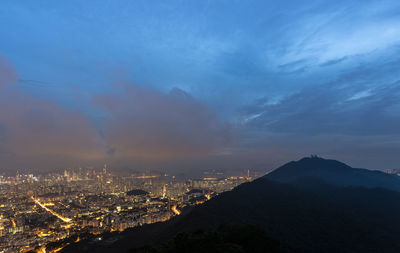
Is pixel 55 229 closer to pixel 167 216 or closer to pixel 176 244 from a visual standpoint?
pixel 167 216

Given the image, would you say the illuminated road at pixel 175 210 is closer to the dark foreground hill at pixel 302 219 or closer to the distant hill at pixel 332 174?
the dark foreground hill at pixel 302 219

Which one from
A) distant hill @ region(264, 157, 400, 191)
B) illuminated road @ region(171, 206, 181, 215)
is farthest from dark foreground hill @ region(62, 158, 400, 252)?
distant hill @ region(264, 157, 400, 191)

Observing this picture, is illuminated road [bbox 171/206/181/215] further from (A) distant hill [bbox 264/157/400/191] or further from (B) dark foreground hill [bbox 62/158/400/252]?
(A) distant hill [bbox 264/157/400/191]

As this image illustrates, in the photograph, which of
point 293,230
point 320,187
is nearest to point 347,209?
point 293,230

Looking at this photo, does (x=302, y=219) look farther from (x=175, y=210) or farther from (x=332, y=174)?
(x=332, y=174)

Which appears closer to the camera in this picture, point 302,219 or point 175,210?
point 302,219

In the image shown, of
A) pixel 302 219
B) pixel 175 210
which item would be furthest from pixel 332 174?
pixel 302 219
